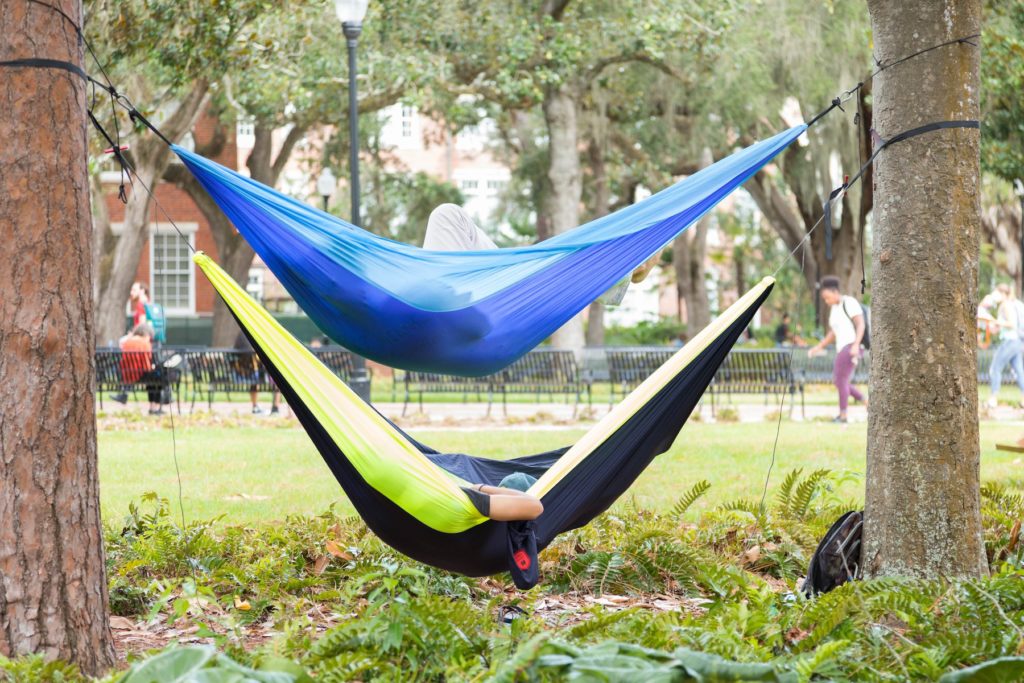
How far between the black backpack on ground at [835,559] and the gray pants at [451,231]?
5.48ft

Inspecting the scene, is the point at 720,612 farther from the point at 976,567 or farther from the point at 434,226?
the point at 434,226

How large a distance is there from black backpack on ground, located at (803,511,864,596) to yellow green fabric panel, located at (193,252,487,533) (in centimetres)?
146

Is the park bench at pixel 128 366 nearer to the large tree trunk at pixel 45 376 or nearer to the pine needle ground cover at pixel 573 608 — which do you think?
the pine needle ground cover at pixel 573 608

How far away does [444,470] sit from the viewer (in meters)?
3.76

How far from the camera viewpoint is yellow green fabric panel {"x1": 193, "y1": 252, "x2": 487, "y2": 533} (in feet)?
11.4

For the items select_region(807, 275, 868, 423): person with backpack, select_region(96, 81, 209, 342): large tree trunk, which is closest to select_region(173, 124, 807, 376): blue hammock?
select_region(807, 275, 868, 423): person with backpack

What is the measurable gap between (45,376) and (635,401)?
5.98 ft

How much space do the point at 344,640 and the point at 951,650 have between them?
5.46ft

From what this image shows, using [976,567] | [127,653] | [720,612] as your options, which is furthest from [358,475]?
[976,567]

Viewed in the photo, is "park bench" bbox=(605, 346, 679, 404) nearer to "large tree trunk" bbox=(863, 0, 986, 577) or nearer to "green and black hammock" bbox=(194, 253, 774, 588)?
"large tree trunk" bbox=(863, 0, 986, 577)

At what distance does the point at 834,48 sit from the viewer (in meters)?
18.1

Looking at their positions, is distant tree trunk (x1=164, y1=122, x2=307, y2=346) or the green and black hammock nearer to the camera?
the green and black hammock

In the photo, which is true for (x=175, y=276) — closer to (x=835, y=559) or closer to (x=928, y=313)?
(x=835, y=559)

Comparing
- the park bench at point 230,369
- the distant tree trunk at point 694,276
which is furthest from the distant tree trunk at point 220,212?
the park bench at point 230,369
